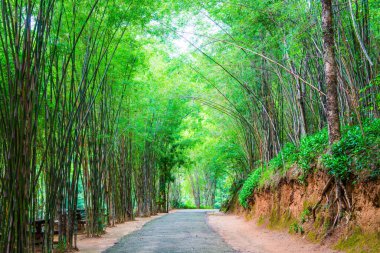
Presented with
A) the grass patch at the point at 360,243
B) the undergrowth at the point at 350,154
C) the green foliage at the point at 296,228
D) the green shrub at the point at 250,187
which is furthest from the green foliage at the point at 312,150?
the green shrub at the point at 250,187

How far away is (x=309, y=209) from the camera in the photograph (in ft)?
18.4

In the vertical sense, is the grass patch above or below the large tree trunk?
below

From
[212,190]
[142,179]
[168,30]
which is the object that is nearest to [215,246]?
[168,30]

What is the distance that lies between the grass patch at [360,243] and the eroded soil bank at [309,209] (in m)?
0.01

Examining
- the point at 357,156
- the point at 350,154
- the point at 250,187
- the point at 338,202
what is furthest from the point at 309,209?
the point at 250,187

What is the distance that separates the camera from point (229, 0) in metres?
6.68

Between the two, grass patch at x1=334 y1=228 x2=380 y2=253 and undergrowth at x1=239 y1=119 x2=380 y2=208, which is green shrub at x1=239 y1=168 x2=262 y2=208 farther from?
grass patch at x1=334 y1=228 x2=380 y2=253

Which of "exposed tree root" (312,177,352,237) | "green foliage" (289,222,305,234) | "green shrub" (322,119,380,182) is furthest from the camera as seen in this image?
"green foliage" (289,222,305,234)

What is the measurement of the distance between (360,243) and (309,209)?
63.1 inches

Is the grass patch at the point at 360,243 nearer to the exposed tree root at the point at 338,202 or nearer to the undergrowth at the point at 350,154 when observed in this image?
the exposed tree root at the point at 338,202

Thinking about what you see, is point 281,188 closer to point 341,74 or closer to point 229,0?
point 341,74

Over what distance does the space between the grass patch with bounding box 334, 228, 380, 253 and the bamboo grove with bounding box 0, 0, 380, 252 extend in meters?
1.42

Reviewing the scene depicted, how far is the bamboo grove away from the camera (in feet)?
10.6

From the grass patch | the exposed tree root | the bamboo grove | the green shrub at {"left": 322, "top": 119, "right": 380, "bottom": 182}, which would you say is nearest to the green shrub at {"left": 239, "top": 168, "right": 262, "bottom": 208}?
the bamboo grove
